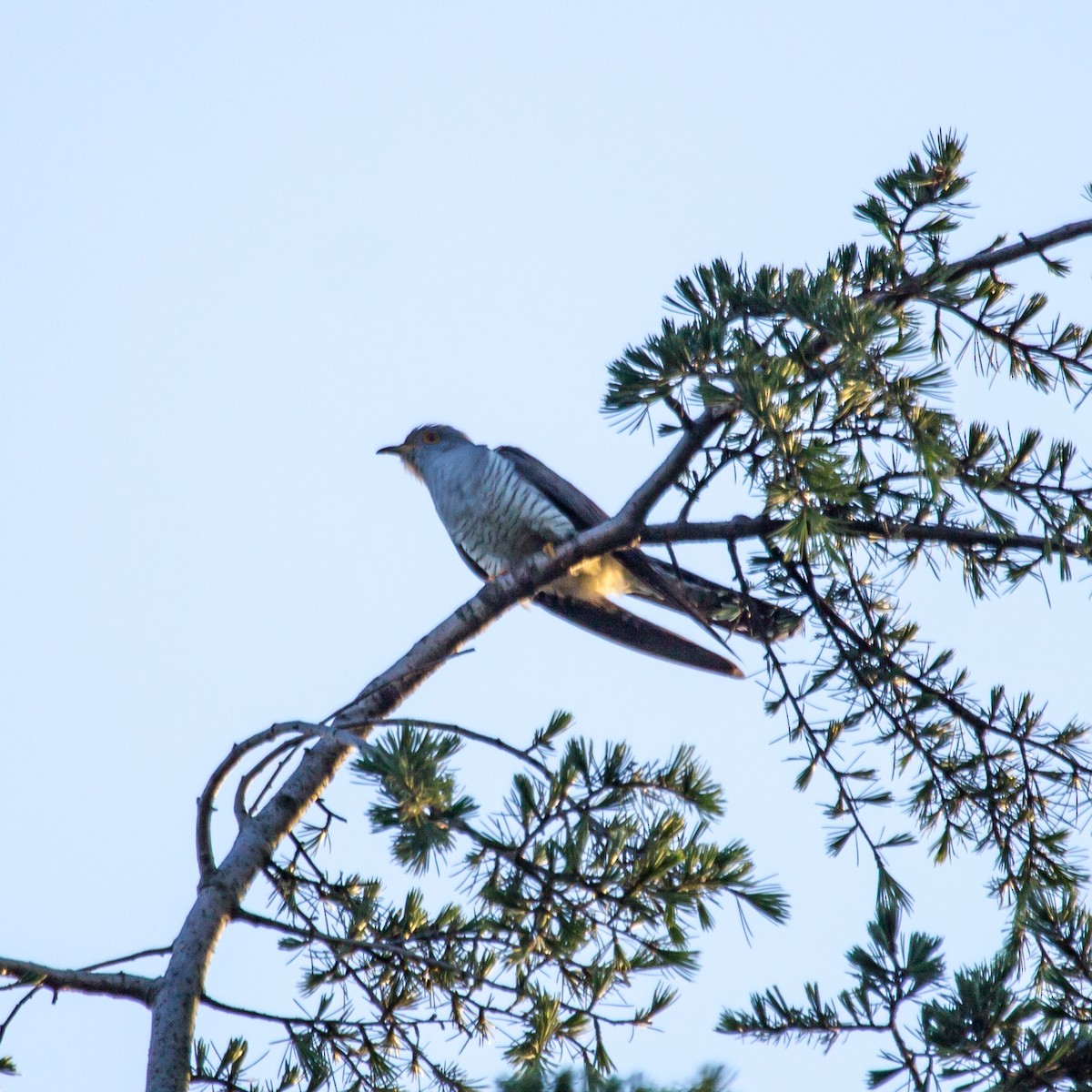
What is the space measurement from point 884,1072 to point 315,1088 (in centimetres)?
112

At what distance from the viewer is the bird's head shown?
529 centimetres

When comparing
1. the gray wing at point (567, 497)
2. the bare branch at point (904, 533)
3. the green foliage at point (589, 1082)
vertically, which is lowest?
the green foliage at point (589, 1082)

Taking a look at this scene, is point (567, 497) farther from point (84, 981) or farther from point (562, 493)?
point (84, 981)

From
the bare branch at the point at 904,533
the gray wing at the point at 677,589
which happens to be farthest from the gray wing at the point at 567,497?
the bare branch at the point at 904,533

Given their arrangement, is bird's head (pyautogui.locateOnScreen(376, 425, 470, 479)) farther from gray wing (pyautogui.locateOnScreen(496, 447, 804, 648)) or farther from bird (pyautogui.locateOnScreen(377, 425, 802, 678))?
gray wing (pyautogui.locateOnScreen(496, 447, 804, 648))

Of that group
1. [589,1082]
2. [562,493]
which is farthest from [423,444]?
[589,1082]

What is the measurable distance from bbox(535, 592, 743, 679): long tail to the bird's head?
1.06 metres

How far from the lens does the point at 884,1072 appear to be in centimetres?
202

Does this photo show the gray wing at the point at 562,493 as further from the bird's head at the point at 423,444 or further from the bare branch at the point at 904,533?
the bare branch at the point at 904,533

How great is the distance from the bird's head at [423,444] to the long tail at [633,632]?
1.06 metres

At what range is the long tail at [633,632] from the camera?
3969mm

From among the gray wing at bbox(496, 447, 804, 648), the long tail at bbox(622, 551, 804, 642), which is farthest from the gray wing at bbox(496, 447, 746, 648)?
the long tail at bbox(622, 551, 804, 642)

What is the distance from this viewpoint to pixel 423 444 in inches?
213

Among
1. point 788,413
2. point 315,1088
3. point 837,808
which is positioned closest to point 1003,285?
point 788,413
